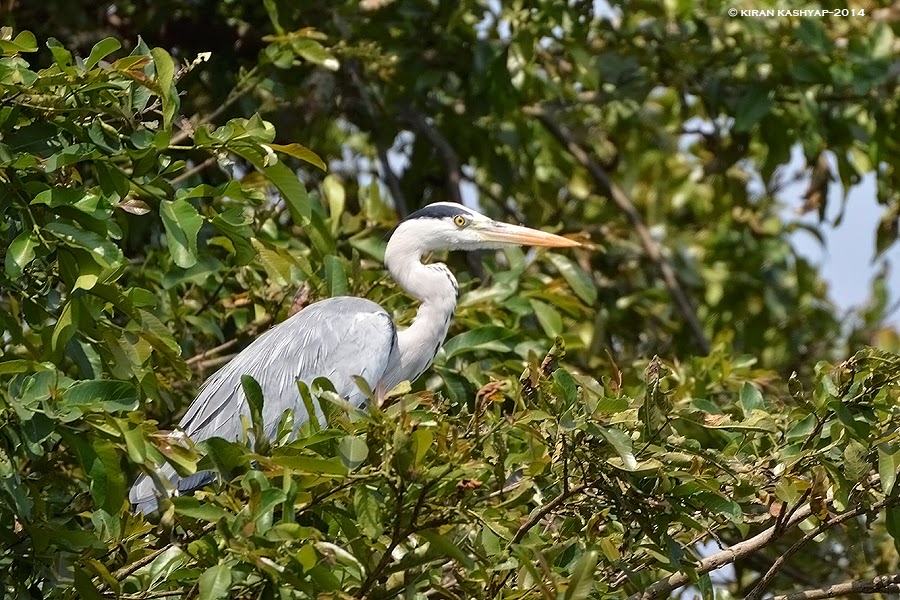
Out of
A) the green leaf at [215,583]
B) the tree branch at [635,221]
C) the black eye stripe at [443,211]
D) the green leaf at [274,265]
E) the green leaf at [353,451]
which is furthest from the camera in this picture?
the tree branch at [635,221]

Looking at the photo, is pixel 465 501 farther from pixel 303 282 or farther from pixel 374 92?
pixel 374 92

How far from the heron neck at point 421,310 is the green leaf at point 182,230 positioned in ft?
3.96

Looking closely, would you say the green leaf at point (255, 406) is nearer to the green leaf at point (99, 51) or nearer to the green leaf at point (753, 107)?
the green leaf at point (99, 51)

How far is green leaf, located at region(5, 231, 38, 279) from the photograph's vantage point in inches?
95.8

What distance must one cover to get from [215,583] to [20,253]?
823 millimetres

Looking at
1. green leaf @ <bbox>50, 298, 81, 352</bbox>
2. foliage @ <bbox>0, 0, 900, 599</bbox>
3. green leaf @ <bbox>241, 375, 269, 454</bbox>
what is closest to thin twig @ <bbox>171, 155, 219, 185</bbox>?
foliage @ <bbox>0, 0, 900, 599</bbox>

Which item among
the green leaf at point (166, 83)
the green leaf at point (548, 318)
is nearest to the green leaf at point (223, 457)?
the green leaf at point (166, 83)

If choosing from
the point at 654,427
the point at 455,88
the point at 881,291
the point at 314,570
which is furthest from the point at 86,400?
the point at 881,291

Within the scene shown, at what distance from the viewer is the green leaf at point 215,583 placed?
2.08m

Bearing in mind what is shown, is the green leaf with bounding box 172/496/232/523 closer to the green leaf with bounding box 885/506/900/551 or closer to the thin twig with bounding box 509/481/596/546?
the thin twig with bounding box 509/481/596/546

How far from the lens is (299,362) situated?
3900 millimetres

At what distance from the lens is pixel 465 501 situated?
7.65 ft

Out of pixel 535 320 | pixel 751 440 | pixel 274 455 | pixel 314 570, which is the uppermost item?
pixel 274 455

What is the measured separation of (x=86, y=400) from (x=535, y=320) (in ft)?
7.49
